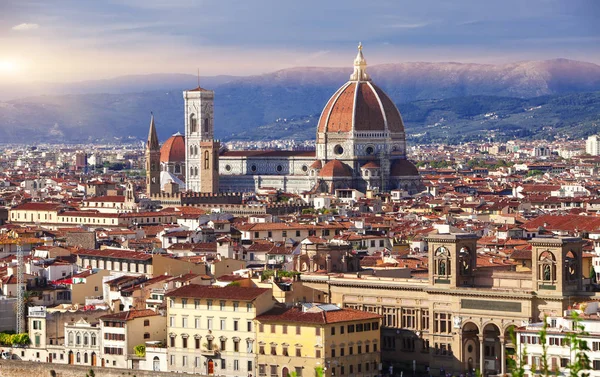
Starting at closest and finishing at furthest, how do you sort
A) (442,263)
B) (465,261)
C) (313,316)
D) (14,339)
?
(313,316), (442,263), (465,261), (14,339)

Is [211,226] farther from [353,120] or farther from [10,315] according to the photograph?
[353,120]

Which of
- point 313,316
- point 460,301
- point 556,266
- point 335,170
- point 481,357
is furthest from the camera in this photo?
point 335,170

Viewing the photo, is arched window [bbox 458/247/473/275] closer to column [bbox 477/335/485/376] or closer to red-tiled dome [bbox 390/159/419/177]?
column [bbox 477/335/485/376]

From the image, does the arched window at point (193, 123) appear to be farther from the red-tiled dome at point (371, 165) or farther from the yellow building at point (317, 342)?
the yellow building at point (317, 342)

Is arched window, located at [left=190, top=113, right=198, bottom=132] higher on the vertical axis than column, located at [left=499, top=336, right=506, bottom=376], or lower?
higher

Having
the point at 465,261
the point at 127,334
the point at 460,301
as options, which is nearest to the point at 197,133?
the point at 127,334

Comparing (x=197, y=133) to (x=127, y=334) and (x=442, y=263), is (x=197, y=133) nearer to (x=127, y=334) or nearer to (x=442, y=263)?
(x=127, y=334)

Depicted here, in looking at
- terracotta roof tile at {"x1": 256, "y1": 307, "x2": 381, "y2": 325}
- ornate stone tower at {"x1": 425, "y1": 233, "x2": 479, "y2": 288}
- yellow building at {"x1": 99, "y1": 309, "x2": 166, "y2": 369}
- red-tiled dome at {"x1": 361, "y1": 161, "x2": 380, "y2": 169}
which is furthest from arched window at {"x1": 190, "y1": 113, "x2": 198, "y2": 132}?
terracotta roof tile at {"x1": 256, "y1": 307, "x2": 381, "y2": 325}

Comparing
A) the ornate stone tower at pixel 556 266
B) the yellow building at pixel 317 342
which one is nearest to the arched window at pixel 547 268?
the ornate stone tower at pixel 556 266
